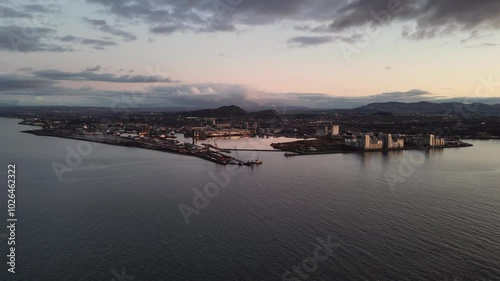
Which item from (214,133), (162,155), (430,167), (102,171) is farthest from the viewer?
(214,133)

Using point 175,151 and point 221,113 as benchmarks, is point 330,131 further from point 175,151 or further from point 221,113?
point 221,113

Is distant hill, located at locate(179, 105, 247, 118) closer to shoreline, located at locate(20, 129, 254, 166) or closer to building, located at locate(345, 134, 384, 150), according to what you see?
shoreline, located at locate(20, 129, 254, 166)

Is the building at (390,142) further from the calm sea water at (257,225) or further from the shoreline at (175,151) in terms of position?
the shoreline at (175,151)

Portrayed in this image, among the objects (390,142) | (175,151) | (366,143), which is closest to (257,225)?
(175,151)

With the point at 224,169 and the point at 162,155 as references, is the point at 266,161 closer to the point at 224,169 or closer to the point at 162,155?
the point at 224,169

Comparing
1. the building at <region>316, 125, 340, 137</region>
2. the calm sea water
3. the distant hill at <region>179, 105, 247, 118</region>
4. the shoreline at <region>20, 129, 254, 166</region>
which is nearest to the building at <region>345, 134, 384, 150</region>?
the building at <region>316, 125, 340, 137</region>

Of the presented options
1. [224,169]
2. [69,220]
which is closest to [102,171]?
[224,169]

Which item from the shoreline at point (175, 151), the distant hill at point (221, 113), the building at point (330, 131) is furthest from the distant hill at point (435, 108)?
the shoreline at point (175, 151)

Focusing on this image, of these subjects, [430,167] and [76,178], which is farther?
[430,167]
